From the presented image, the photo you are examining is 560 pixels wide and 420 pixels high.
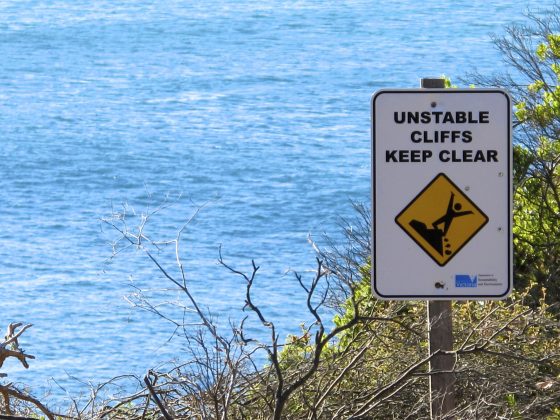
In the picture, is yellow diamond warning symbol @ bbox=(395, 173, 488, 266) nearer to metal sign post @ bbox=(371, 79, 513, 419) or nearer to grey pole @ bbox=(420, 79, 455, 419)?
metal sign post @ bbox=(371, 79, 513, 419)

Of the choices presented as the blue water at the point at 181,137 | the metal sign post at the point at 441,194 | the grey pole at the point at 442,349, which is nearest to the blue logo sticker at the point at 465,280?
the metal sign post at the point at 441,194

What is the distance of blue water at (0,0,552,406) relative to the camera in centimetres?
3244

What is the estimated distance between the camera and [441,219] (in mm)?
4227

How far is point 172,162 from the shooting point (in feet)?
174

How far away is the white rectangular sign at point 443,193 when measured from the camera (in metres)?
4.23

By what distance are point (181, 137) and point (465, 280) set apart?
53.9 m

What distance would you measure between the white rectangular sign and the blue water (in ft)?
49.4

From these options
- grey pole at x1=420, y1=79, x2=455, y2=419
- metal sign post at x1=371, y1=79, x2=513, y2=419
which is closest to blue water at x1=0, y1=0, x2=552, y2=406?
grey pole at x1=420, y1=79, x2=455, y2=419

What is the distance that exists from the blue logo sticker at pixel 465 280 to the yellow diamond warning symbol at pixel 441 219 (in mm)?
68

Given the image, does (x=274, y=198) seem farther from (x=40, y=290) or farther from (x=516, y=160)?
(x=516, y=160)

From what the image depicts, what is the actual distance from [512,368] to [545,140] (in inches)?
286

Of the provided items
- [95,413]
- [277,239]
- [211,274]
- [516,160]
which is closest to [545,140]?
[516,160]

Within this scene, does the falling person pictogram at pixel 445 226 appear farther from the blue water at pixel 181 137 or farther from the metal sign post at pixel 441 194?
the blue water at pixel 181 137

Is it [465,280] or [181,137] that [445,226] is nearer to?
[465,280]
